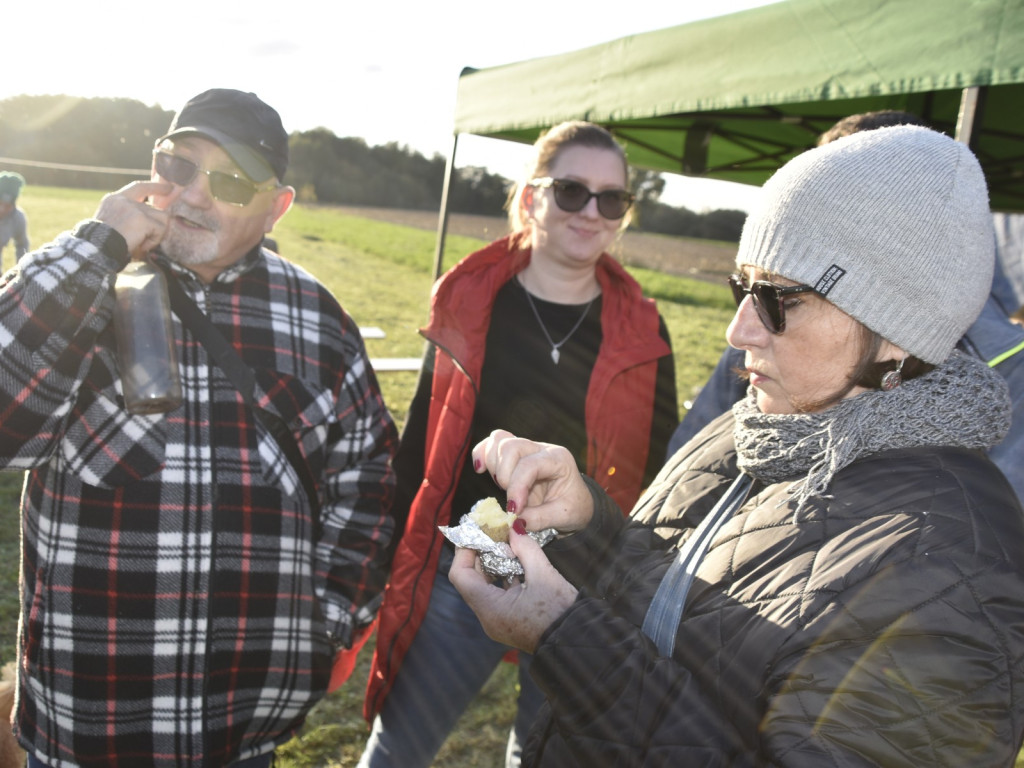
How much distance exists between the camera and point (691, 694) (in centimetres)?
103

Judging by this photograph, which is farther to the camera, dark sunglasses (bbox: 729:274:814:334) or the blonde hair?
the blonde hair

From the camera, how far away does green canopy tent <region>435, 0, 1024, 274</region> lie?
7.22ft

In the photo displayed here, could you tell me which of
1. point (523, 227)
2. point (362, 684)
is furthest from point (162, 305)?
point (362, 684)

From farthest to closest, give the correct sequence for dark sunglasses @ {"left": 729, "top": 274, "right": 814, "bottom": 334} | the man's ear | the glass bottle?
the man's ear, the glass bottle, dark sunglasses @ {"left": 729, "top": 274, "right": 814, "bottom": 334}

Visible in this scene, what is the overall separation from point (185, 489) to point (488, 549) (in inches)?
36.0

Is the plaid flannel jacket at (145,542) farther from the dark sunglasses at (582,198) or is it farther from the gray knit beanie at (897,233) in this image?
the gray knit beanie at (897,233)

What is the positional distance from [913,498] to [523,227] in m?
Result: 1.92

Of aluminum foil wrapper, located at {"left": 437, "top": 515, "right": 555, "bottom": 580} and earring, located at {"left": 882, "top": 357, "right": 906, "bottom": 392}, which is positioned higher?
earring, located at {"left": 882, "top": 357, "right": 906, "bottom": 392}

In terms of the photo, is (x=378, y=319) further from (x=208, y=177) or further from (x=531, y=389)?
(x=208, y=177)

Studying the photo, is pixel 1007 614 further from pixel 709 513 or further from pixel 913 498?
pixel 709 513

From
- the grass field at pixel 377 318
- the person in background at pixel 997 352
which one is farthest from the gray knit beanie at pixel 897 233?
the grass field at pixel 377 318

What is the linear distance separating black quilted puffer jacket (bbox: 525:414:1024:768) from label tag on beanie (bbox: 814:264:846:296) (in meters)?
0.29

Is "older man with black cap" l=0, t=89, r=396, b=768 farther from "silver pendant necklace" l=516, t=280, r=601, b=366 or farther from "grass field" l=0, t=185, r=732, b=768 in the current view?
"grass field" l=0, t=185, r=732, b=768

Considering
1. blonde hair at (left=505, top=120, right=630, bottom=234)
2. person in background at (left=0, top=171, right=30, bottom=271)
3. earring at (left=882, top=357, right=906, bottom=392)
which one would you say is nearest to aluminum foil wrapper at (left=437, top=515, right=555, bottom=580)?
earring at (left=882, top=357, right=906, bottom=392)
